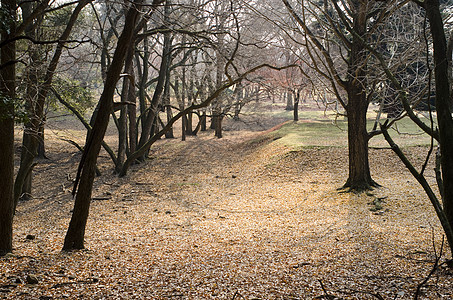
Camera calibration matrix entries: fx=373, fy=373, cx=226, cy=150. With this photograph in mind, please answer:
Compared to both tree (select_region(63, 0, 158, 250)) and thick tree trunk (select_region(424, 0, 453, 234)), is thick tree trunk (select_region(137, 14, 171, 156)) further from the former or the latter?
thick tree trunk (select_region(424, 0, 453, 234))

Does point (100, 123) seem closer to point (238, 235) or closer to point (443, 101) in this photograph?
point (238, 235)

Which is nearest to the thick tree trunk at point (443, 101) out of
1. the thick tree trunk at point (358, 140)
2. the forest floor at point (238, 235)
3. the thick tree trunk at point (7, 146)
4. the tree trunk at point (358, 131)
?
the forest floor at point (238, 235)

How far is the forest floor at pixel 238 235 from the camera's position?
3.74 meters

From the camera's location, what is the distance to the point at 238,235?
6711 mm

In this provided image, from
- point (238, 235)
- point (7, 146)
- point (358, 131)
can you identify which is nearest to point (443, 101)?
point (238, 235)

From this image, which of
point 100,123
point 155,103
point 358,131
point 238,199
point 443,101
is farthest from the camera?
point 155,103

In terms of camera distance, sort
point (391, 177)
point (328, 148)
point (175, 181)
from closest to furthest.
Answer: point (391, 177) → point (175, 181) → point (328, 148)

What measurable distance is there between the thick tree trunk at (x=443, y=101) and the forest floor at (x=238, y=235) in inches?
35.7

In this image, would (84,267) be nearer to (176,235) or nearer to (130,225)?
(176,235)

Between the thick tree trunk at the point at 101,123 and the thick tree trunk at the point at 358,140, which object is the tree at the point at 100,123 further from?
the thick tree trunk at the point at 358,140

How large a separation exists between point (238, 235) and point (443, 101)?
4223mm

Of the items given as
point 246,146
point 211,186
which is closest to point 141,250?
point 211,186

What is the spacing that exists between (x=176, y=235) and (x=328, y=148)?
8929 millimetres

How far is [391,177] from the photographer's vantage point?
427 inches
